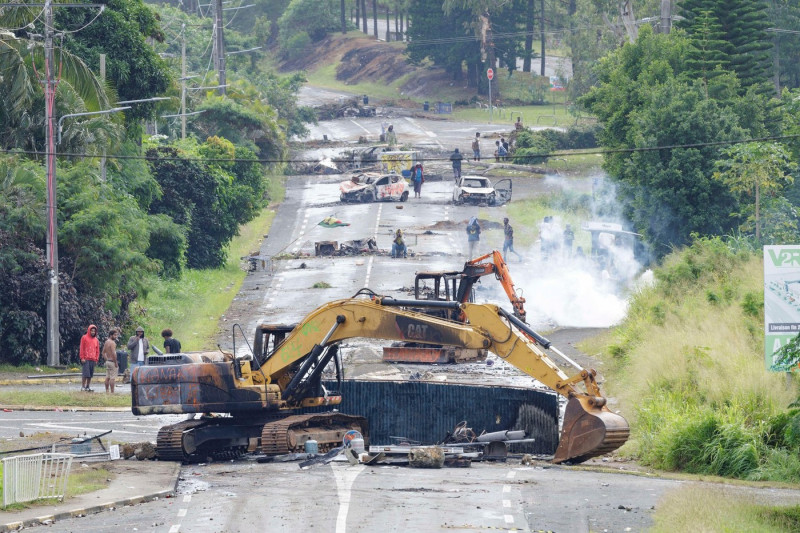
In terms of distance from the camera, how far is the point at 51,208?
1411 inches

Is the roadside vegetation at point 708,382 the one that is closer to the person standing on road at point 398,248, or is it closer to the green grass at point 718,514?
the green grass at point 718,514

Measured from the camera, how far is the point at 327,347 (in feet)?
77.7

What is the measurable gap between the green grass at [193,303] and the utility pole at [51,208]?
4356 mm

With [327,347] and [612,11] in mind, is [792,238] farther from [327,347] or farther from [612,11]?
[612,11]

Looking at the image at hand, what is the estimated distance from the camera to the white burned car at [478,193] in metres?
64.9

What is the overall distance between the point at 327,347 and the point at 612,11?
72.2 m

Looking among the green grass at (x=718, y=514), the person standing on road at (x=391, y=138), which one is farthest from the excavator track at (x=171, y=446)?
the person standing on road at (x=391, y=138)

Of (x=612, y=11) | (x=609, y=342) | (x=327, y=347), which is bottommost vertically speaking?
(x=609, y=342)

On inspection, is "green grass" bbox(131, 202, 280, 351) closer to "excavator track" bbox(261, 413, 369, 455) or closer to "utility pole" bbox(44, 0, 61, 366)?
"utility pole" bbox(44, 0, 61, 366)

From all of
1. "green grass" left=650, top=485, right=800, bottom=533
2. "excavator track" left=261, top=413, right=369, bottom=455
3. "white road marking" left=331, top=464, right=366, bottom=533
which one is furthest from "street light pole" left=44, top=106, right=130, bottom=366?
"green grass" left=650, top=485, right=800, bottom=533

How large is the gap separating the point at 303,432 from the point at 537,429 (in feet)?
17.8

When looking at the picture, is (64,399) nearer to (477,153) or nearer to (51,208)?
(51,208)

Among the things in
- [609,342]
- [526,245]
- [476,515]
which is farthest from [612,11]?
[476,515]

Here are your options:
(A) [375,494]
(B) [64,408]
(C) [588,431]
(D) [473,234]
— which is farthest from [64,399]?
(D) [473,234]
